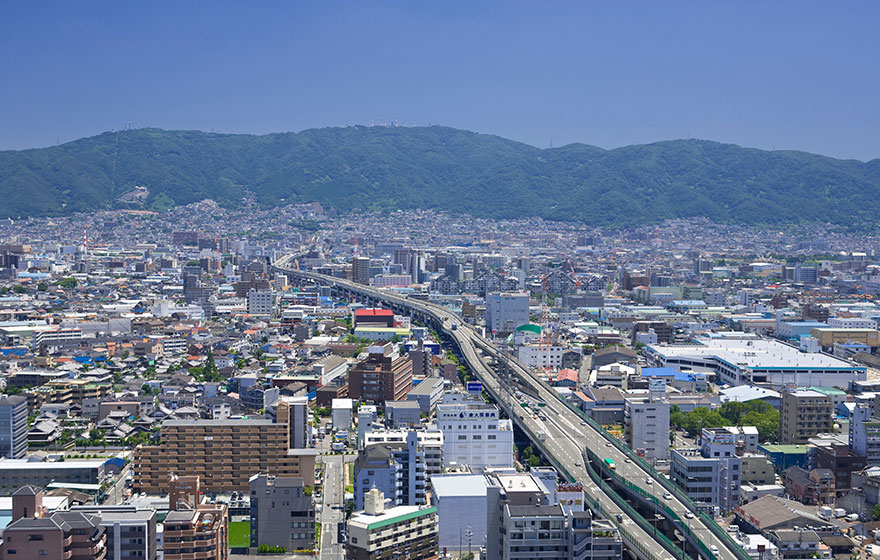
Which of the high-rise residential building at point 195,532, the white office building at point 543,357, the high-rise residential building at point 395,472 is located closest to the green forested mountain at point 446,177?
the white office building at point 543,357

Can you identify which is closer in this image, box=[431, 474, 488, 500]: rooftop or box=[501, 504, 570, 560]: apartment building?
box=[501, 504, 570, 560]: apartment building

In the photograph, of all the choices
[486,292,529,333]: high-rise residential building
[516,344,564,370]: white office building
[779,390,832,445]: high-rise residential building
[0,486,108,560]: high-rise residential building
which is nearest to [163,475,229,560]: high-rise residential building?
[0,486,108,560]: high-rise residential building

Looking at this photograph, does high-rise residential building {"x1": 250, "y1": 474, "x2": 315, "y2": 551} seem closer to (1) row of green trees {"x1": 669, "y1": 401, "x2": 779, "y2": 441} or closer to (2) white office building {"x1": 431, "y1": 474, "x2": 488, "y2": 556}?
(2) white office building {"x1": 431, "y1": 474, "x2": 488, "y2": 556}

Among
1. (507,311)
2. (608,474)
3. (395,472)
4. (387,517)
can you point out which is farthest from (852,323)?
(387,517)

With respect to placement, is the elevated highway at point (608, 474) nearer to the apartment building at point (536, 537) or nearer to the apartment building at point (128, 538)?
the apartment building at point (536, 537)

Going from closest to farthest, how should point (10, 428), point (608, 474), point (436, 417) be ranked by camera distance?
point (608, 474) → point (10, 428) → point (436, 417)

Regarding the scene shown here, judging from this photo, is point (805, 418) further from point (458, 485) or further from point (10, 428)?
point (10, 428)
